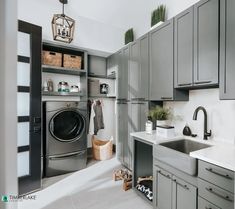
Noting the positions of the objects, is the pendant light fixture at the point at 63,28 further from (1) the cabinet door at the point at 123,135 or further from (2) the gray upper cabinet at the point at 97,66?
(1) the cabinet door at the point at 123,135

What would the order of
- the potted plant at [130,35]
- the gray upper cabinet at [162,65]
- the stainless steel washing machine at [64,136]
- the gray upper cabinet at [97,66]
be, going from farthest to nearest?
the gray upper cabinet at [97,66]
the potted plant at [130,35]
the stainless steel washing machine at [64,136]
the gray upper cabinet at [162,65]

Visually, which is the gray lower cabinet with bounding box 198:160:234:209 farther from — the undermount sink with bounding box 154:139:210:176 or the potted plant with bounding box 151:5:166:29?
the potted plant with bounding box 151:5:166:29

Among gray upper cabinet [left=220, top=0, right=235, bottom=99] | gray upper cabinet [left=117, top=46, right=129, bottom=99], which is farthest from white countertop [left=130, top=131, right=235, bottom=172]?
gray upper cabinet [left=117, top=46, right=129, bottom=99]

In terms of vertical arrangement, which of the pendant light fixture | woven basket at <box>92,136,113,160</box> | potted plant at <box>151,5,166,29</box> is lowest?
woven basket at <box>92,136,113,160</box>

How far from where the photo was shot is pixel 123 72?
10.4 feet

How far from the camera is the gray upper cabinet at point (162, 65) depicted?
2.10 meters

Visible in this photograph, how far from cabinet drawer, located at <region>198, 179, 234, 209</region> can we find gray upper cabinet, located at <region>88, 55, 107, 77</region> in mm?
3019

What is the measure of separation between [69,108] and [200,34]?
234 centimetres

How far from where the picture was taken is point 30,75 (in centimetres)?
227

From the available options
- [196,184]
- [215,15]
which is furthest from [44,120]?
[215,15]

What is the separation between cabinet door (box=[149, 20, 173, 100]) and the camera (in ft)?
6.93

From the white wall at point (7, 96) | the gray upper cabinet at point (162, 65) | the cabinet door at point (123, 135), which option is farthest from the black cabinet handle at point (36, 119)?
the white wall at point (7, 96)

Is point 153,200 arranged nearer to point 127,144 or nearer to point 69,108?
A: point 127,144

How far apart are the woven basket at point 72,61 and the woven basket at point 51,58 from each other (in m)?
0.11
